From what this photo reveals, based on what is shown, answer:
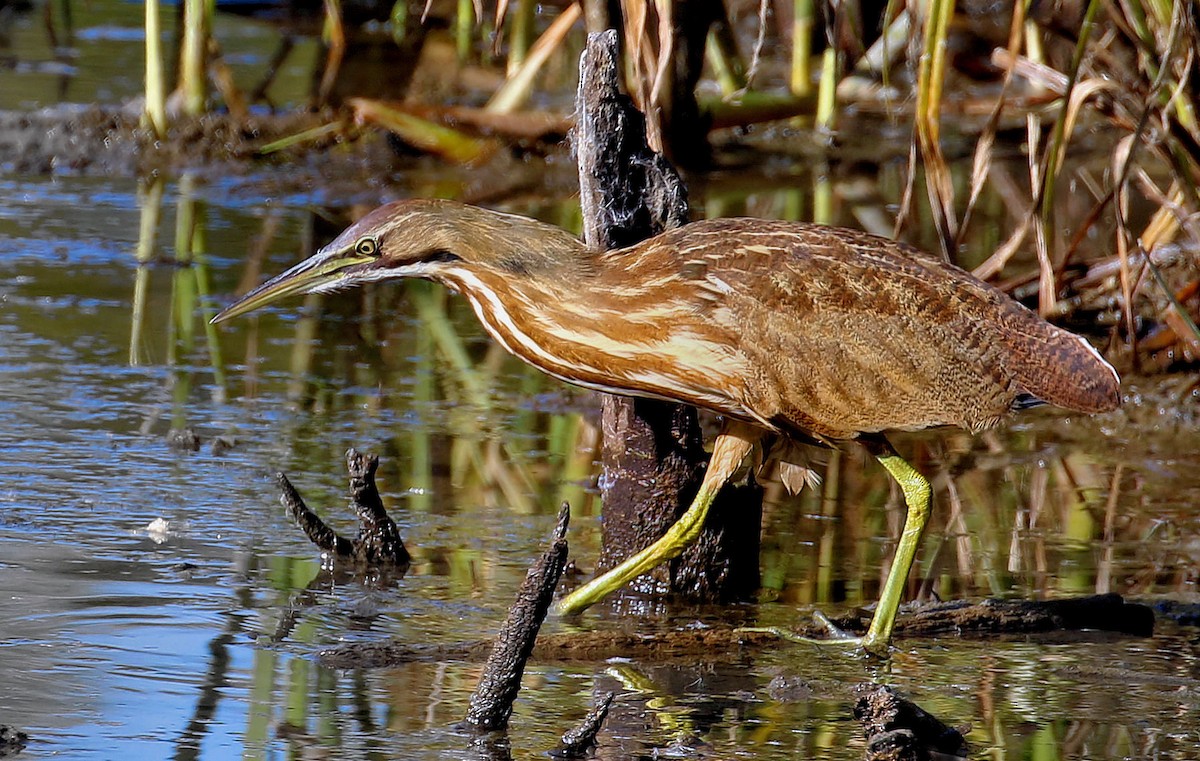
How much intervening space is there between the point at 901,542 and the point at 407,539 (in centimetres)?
126

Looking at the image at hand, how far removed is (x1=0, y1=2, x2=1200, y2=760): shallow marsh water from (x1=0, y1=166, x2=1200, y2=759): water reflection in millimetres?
11

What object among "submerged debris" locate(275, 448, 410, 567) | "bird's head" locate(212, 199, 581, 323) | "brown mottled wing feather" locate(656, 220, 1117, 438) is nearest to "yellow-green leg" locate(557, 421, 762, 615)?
"brown mottled wing feather" locate(656, 220, 1117, 438)

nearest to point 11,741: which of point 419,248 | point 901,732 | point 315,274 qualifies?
point 315,274

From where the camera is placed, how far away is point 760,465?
14.4 ft

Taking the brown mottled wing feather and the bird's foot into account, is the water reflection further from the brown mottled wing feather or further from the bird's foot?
the brown mottled wing feather

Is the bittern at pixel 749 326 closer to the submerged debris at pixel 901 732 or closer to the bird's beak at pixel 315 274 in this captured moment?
the bird's beak at pixel 315 274

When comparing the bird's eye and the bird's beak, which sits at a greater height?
the bird's eye

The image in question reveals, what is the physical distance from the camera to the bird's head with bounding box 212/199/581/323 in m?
3.90

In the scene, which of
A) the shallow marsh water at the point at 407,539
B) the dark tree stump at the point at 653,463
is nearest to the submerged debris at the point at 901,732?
the shallow marsh water at the point at 407,539

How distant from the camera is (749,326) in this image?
13.2 feet

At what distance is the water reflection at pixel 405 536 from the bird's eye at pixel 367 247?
2.60ft

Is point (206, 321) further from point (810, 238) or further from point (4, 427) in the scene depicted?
point (810, 238)

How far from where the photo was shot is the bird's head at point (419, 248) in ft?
12.8

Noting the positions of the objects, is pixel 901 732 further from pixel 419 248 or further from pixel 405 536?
pixel 405 536
